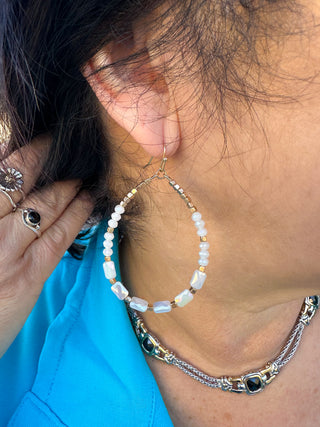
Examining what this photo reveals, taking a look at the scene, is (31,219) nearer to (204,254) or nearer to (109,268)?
(109,268)

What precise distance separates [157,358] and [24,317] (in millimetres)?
335

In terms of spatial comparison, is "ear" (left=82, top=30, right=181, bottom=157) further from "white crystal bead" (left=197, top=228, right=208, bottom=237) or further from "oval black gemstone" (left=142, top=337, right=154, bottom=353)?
"oval black gemstone" (left=142, top=337, right=154, bottom=353)

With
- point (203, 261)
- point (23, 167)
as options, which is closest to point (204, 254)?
point (203, 261)

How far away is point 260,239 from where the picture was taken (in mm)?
888

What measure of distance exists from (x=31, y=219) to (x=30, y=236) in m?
0.04

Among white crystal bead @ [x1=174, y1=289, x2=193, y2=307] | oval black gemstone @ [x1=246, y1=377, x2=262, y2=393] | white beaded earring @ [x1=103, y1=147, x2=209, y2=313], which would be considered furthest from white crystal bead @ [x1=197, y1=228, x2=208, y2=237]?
oval black gemstone @ [x1=246, y1=377, x2=262, y2=393]

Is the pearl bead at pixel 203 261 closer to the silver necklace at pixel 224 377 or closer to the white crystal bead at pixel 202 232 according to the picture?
the white crystal bead at pixel 202 232

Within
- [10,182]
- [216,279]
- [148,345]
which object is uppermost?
[10,182]

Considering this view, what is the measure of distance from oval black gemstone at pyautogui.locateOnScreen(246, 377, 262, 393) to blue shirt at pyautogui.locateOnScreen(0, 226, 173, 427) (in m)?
0.23

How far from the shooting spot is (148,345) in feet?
3.84

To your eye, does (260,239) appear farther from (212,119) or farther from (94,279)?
(94,279)

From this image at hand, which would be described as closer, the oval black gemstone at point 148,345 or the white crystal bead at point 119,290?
the white crystal bead at point 119,290

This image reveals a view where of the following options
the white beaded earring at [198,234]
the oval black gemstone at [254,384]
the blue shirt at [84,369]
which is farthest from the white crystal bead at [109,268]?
the oval black gemstone at [254,384]

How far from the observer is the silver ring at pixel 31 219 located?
1.02 metres
